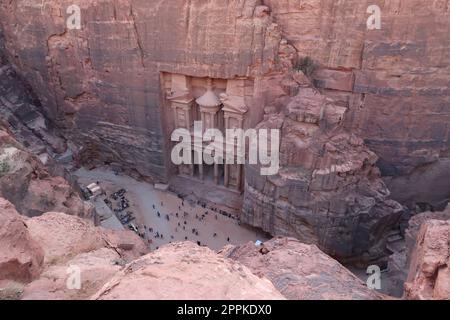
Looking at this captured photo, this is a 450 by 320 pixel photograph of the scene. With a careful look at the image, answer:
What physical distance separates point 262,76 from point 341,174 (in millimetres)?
5315

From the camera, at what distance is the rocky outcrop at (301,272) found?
468 cm

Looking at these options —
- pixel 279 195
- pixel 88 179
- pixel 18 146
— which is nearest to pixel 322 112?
pixel 279 195

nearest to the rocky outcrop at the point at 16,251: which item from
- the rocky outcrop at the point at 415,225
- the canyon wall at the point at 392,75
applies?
the rocky outcrop at the point at 415,225

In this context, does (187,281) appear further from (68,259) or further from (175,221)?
(175,221)

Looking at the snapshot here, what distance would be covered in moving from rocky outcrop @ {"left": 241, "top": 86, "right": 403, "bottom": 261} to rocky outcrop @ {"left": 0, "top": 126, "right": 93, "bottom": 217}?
764cm

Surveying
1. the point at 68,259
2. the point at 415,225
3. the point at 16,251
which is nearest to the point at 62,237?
the point at 68,259

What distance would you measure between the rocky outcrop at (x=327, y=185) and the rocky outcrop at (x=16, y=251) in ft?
35.3

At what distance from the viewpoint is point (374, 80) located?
1551 cm

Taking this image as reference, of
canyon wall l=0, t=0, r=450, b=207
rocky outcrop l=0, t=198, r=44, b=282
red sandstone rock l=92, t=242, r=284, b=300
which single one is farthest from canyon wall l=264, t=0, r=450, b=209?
rocky outcrop l=0, t=198, r=44, b=282

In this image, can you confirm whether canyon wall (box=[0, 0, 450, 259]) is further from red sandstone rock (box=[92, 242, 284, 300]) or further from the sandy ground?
red sandstone rock (box=[92, 242, 284, 300])

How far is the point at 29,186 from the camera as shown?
10.8 metres

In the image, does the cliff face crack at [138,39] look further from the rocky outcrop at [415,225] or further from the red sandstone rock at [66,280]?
the red sandstone rock at [66,280]

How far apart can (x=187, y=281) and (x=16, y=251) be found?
3.17 metres

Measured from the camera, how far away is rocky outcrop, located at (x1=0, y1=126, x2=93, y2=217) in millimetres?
10047
